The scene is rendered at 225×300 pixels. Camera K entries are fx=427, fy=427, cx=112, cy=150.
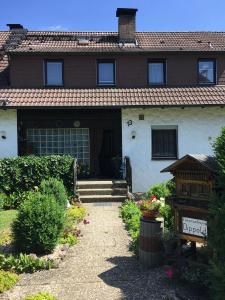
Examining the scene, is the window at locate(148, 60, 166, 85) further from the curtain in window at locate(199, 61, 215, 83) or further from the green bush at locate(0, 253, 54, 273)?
the green bush at locate(0, 253, 54, 273)

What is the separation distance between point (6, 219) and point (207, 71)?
10767 mm

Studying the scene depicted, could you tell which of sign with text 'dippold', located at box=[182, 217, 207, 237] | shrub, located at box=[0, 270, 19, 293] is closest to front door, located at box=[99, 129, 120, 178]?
sign with text 'dippold', located at box=[182, 217, 207, 237]

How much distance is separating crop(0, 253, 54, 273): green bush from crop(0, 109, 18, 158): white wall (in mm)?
9272

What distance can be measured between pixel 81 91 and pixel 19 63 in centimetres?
279

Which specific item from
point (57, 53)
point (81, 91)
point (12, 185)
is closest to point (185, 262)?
point (12, 185)

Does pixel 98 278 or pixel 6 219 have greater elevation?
pixel 6 219

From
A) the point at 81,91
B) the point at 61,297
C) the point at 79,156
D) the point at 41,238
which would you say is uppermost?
the point at 81,91

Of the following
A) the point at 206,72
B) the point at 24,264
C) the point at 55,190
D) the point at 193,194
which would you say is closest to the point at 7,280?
the point at 24,264

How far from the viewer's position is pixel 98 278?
662 centimetres

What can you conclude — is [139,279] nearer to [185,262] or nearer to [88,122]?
[185,262]

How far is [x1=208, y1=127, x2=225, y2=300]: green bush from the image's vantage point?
5.07 m

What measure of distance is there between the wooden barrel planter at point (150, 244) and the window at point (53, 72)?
447 inches

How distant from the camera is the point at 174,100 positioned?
16000mm

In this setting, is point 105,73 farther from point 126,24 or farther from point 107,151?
point 107,151
